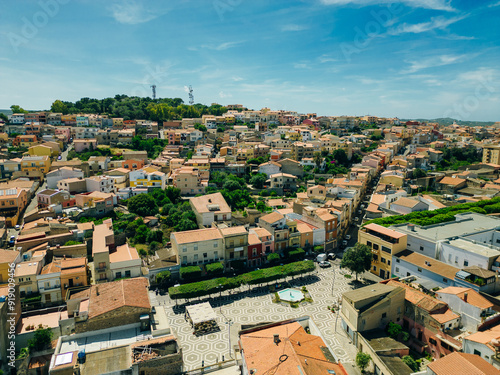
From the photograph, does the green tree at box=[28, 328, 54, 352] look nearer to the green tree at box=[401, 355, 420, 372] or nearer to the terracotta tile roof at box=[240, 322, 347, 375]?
the terracotta tile roof at box=[240, 322, 347, 375]

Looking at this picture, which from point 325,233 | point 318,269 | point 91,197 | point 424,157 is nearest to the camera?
point 318,269

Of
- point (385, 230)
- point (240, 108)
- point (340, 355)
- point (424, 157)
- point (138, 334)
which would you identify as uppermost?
point (240, 108)

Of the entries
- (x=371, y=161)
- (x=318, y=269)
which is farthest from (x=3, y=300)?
(x=371, y=161)

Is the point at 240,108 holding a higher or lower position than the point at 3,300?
higher

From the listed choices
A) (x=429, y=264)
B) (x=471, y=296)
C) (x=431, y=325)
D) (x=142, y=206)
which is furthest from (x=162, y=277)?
(x=471, y=296)

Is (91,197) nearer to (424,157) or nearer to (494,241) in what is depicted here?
(494,241)

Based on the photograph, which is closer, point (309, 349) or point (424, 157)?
point (309, 349)

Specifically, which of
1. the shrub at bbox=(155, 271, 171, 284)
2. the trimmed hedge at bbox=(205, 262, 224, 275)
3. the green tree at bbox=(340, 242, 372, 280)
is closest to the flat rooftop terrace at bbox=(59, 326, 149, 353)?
the shrub at bbox=(155, 271, 171, 284)

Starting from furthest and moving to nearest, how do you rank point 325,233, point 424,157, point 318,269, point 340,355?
point 424,157 → point 325,233 → point 318,269 → point 340,355

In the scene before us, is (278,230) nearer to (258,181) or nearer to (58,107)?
(258,181)
